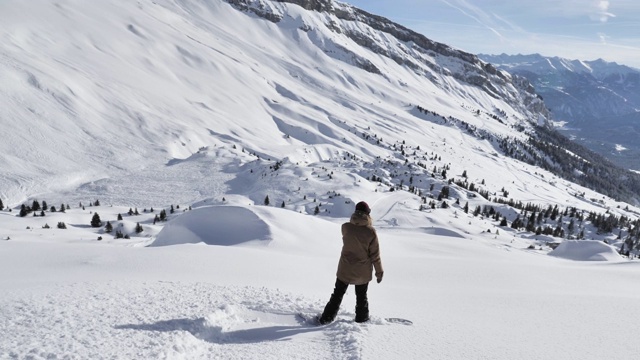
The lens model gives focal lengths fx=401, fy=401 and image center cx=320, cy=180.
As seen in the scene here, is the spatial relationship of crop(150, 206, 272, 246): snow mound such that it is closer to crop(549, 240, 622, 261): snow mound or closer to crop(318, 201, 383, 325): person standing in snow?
crop(318, 201, 383, 325): person standing in snow

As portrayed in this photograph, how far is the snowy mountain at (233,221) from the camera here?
581 cm

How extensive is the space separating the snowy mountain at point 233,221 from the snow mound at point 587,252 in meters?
0.15

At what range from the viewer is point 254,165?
157ft

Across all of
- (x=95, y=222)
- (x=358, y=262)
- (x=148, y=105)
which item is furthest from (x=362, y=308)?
(x=148, y=105)

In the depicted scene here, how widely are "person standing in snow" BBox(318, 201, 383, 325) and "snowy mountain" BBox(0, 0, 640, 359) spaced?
315mm

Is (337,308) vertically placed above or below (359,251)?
below

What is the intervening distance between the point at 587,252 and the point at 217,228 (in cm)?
2255

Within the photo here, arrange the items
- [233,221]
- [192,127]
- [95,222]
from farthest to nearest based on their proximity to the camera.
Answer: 1. [192,127]
2. [95,222]
3. [233,221]

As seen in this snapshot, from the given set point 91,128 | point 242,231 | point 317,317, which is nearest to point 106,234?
point 242,231

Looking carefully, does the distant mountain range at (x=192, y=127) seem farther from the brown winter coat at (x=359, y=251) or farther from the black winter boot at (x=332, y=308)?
the black winter boot at (x=332, y=308)

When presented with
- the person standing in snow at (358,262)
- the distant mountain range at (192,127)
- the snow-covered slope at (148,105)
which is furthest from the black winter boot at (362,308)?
the snow-covered slope at (148,105)

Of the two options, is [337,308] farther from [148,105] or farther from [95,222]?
[148,105]

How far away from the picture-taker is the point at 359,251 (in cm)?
689

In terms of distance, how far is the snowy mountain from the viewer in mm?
5812
